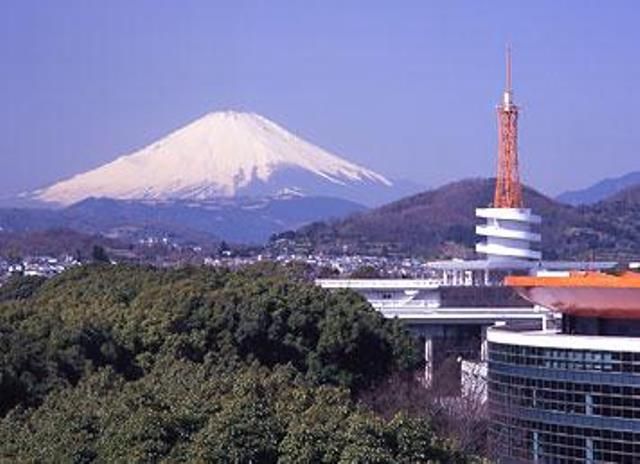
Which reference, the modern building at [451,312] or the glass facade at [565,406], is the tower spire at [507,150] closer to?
the modern building at [451,312]

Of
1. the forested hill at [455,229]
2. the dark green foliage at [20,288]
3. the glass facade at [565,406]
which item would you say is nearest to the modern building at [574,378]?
the glass facade at [565,406]

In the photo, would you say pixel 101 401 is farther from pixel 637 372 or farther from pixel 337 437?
pixel 637 372

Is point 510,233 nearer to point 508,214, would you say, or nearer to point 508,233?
point 508,233

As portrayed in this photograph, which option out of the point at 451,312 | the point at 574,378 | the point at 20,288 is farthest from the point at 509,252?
the point at 574,378

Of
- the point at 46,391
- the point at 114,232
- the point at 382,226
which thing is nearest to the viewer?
the point at 46,391

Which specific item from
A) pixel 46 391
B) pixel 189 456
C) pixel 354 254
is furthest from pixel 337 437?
pixel 354 254

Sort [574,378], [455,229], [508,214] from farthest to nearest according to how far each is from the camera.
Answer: [455,229], [508,214], [574,378]

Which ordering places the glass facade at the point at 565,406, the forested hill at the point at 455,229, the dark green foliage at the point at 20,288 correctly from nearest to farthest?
the glass facade at the point at 565,406 → the dark green foliage at the point at 20,288 → the forested hill at the point at 455,229
